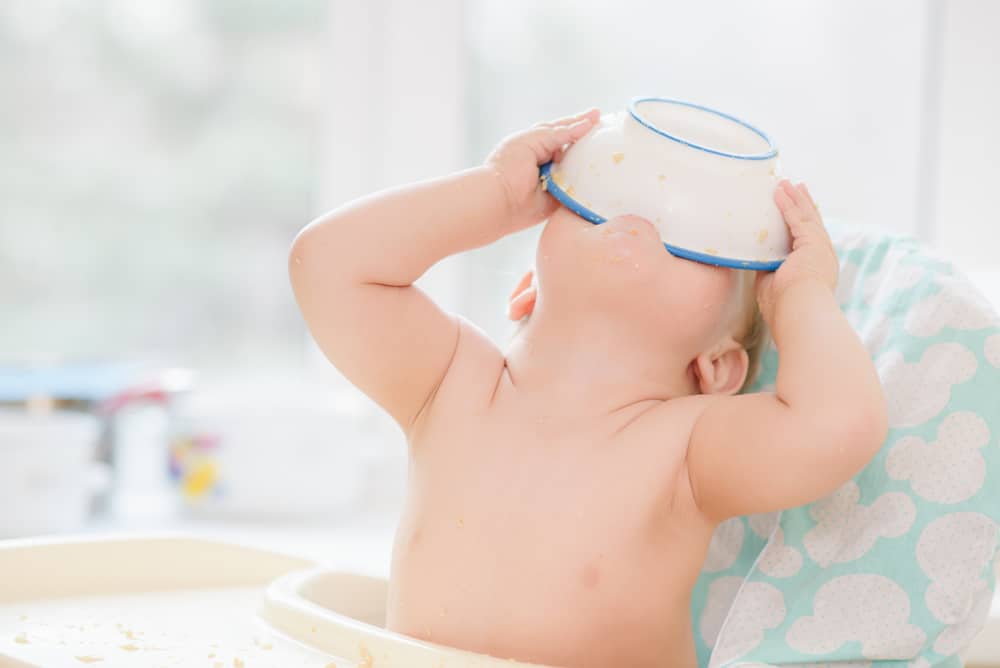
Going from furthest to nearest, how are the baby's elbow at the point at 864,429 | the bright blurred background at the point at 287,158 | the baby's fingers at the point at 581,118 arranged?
1. the bright blurred background at the point at 287,158
2. the baby's fingers at the point at 581,118
3. the baby's elbow at the point at 864,429

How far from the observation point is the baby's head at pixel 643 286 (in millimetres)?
777

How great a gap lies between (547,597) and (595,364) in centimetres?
17

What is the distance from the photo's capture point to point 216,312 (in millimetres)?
1805

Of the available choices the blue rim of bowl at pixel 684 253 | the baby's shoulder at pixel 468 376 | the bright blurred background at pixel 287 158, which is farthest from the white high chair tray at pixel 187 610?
the bright blurred background at pixel 287 158

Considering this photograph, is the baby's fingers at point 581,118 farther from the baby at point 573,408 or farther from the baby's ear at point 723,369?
the baby's ear at point 723,369

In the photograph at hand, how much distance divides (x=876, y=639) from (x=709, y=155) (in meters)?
0.34

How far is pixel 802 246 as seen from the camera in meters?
0.80

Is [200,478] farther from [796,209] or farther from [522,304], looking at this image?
[796,209]

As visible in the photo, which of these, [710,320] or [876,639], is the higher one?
[710,320]

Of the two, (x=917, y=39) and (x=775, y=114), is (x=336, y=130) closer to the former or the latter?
(x=775, y=114)

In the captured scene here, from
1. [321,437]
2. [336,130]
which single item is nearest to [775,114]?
[336,130]

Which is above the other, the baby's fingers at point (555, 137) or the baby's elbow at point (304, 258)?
the baby's fingers at point (555, 137)

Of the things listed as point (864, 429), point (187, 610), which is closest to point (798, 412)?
point (864, 429)

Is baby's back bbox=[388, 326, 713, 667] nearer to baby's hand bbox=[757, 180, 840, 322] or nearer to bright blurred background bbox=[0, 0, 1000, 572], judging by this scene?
baby's hand bbox=[757, 180, 840, 322]
